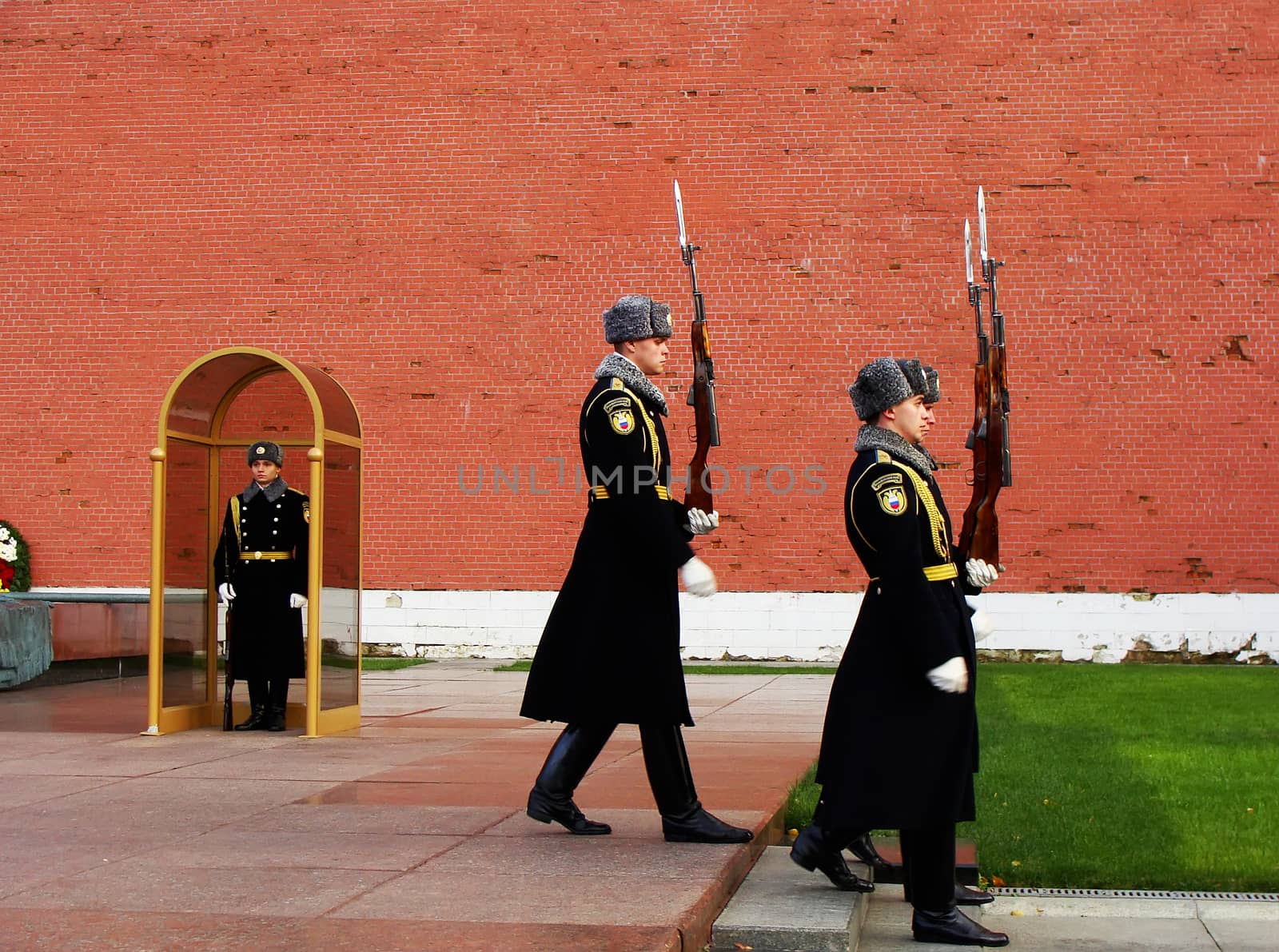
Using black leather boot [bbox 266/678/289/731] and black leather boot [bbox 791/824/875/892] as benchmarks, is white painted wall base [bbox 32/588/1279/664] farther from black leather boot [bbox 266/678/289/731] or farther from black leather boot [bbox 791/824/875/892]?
black leather boot [bbox 791/824/875/892]

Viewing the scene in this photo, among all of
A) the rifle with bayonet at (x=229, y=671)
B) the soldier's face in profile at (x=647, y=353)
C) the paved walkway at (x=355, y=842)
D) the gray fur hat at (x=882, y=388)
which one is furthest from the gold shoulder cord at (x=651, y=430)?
the rifle with bayonet at (x=229, y=671)

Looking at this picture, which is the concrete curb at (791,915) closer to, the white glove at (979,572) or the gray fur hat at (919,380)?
the white glove at (979,572)

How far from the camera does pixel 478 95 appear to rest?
16.9m

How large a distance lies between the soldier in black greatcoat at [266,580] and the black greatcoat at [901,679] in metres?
5.05

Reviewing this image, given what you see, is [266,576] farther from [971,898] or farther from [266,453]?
[971,898]

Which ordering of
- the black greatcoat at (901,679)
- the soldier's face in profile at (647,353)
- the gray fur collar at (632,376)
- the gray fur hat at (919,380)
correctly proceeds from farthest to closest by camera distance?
1. the soldier's face in profile at (647,353)
2. the gray fur collar at (632,376)
3. the gray fur hat at (919,380)
4. the black greatcoat at (901,679)

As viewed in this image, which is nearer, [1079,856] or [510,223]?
[1079,856]

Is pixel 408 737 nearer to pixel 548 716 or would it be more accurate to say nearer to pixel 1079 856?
pixel 548 716

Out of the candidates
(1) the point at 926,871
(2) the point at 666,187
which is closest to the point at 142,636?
(2) the point at 666,187

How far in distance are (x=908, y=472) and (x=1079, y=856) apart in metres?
1.98

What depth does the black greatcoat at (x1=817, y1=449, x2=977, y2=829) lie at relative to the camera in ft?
14.1

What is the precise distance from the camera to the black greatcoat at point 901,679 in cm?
429

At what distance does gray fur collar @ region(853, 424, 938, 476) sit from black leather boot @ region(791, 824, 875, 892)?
A: 115 cm

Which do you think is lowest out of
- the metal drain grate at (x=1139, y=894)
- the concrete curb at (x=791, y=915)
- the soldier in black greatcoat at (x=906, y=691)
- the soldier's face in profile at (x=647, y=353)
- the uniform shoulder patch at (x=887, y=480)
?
the metal drain grate at (x=1139, y=894)
